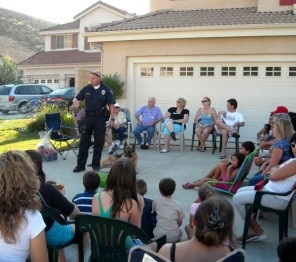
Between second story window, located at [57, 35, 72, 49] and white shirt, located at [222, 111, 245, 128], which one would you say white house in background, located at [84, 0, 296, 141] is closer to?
white shirt, located at [222, 111, 245, 128]

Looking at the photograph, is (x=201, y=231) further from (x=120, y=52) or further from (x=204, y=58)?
(x=120, y=52)

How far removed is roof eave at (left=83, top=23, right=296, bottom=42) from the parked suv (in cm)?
1270

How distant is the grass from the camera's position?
38.1 feet

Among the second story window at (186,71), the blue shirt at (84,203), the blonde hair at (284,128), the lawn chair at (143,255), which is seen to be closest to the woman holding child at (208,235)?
the lawn chair at (143,255)

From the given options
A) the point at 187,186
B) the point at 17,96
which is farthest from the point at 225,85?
the point at 17,96

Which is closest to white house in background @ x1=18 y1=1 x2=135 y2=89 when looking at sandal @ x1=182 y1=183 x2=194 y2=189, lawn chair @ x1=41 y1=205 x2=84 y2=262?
sandal @ x1=182 y1=183 x2=194 y2=189

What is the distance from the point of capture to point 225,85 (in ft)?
37.9

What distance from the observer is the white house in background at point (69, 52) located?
31.4 metres

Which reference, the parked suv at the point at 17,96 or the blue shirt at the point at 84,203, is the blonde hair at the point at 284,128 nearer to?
the blue shirt at the point at 84,203

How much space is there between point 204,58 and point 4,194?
9452mm

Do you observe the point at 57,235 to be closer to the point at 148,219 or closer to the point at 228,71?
the point at 148,219

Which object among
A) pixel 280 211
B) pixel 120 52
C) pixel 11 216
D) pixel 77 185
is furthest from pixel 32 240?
pixel 120 52

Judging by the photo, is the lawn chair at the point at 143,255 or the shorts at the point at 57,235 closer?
the lawn chair at the point at 143,255

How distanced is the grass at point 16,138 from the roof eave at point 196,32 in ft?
11.4
